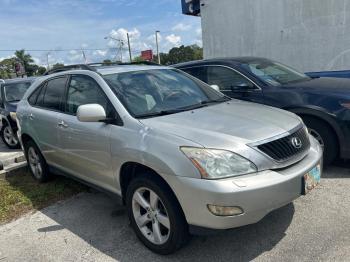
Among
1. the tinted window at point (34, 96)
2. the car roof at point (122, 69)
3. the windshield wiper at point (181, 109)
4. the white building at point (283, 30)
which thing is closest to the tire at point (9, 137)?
the tinted window at point (34, 96)

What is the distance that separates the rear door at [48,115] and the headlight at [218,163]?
2373 millimetres

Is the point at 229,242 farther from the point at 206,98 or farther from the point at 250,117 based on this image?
the point at 206,98

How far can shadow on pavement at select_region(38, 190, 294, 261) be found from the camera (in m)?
3.13

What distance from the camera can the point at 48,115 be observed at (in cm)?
469

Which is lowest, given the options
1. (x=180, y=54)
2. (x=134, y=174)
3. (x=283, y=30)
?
(x=134, y=174)

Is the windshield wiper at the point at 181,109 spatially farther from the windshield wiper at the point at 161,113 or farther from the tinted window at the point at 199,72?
the tinted window at the point at 199,72

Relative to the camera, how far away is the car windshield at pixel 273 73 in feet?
18.1

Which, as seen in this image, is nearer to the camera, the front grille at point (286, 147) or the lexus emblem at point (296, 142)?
the front grille at point (286, 147)

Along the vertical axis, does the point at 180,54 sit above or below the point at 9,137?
above

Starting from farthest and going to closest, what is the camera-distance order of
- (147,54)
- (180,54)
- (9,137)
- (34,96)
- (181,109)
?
(180,54) < (147,54) < (9,137) < (34,96) < (181,109)

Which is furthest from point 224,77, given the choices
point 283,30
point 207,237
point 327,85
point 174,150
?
point 283,30

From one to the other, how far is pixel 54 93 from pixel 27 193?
1.49 metres

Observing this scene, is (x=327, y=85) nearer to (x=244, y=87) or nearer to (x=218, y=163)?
(x=244, y=87)

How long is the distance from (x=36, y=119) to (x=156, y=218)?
270cm
